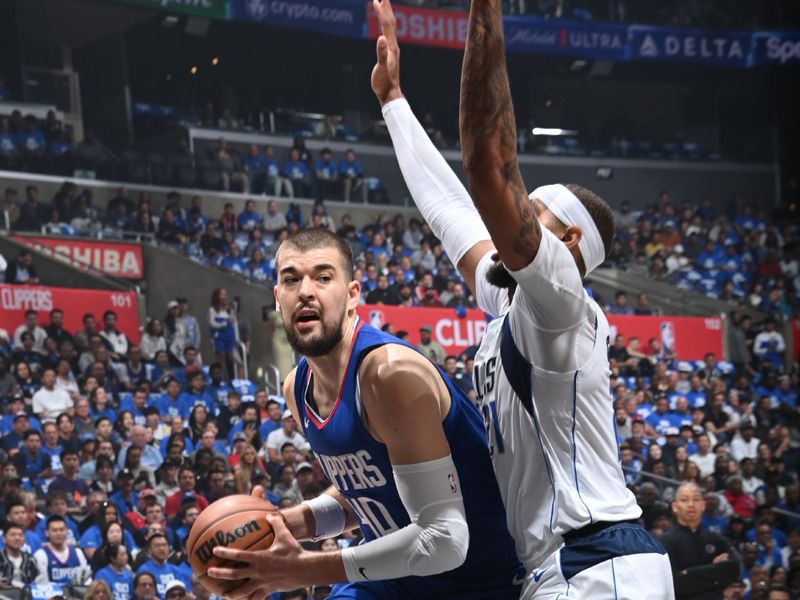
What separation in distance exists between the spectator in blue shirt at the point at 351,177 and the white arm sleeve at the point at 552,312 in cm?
2057

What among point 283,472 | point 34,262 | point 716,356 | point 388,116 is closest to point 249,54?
point 34,262

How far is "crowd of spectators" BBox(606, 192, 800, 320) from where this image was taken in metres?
23.5

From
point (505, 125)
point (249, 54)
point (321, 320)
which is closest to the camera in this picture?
point (505, 125)

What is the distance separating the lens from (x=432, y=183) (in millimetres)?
4047

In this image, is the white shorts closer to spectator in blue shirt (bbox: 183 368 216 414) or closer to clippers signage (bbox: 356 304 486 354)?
spectator in blue shirt (bbox: 183 368 216 414)

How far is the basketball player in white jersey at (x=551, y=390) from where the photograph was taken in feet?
9.51

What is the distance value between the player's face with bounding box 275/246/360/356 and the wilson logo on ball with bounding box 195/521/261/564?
1.79ft

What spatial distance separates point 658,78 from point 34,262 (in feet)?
62.0

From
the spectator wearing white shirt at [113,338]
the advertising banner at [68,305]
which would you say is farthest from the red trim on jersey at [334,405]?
the advertising banner at [68,305]

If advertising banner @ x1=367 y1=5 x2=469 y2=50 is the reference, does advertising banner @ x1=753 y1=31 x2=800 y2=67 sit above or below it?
below

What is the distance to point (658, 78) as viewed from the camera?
3100 centimetres

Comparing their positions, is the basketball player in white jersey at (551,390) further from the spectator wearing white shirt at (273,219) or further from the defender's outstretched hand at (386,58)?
the spectator wearing white shirt at (273,219)

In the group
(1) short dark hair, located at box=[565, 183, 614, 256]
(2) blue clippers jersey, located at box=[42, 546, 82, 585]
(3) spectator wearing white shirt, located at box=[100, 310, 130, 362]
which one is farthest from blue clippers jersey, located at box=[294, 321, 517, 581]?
(3) spectator wearing white shirt, located at box=[100, 310, 130, 362]

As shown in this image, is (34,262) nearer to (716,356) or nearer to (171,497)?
(171,497)
